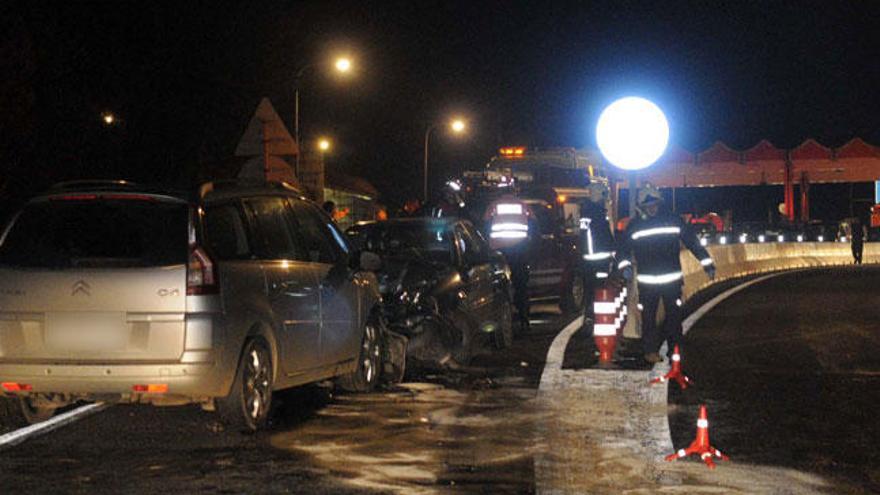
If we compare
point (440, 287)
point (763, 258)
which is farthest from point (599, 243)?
point (763, 258)

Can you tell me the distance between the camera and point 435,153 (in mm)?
99812

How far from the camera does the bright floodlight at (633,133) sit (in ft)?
54.3

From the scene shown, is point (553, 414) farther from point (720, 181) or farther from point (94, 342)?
point (720, 181)

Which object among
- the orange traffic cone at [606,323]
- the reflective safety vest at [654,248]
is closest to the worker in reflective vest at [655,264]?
the reflective safety vest at [654,248]

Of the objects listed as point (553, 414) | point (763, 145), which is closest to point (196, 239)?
point (553, 414)

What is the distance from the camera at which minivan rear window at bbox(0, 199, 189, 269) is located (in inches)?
383

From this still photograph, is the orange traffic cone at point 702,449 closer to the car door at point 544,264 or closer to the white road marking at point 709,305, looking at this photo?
the white road marking at point 709,305

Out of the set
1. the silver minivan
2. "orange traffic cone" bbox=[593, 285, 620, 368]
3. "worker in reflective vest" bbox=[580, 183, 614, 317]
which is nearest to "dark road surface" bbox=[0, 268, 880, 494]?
"orange traffic cone" bbox=[593, 285, 620, 368]

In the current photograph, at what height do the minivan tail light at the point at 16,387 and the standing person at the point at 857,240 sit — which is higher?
the standing person at the point at 857,240

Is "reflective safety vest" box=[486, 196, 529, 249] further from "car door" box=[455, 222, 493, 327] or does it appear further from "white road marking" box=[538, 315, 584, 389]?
"car door" box=[455, 222, 493, 327]

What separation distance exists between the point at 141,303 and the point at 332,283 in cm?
237

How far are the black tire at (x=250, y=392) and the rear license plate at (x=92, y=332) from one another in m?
0.83

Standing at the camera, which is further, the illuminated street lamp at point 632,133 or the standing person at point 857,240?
the standing person at point 857,240

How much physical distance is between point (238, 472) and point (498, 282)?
8.78 meters
